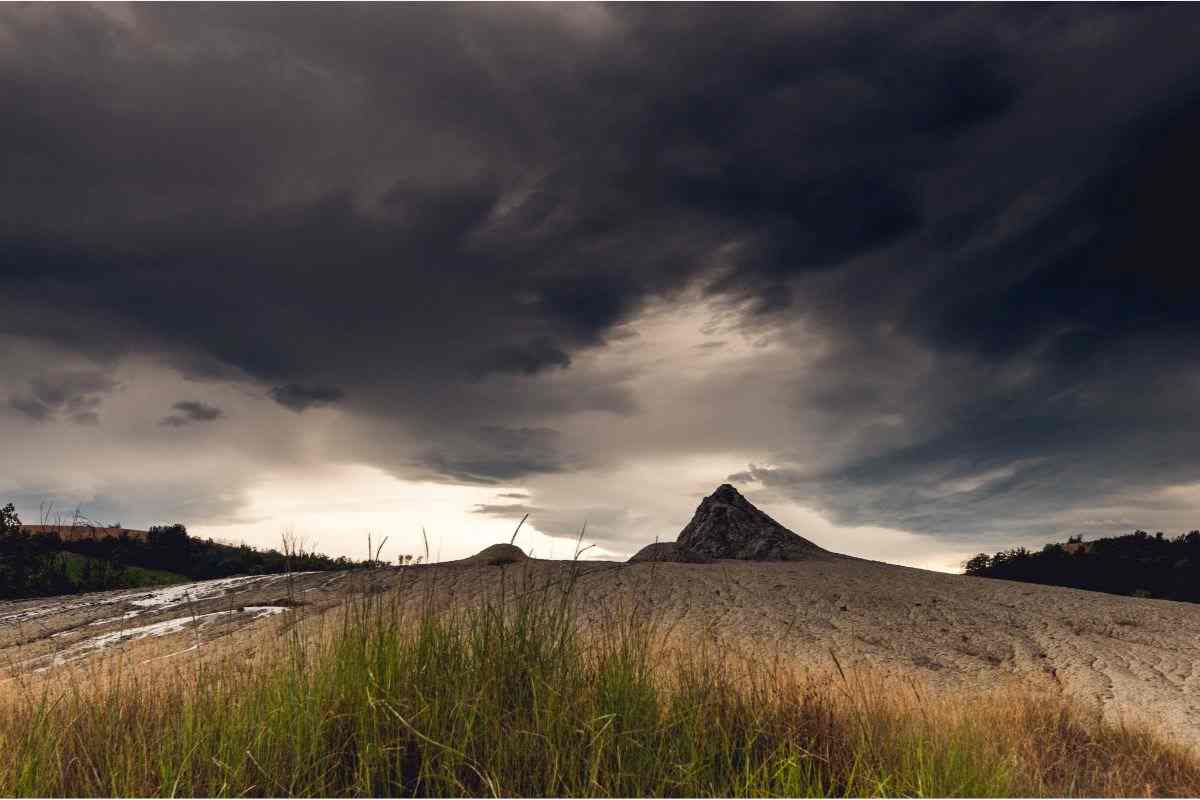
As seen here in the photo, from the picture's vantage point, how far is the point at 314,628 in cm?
557

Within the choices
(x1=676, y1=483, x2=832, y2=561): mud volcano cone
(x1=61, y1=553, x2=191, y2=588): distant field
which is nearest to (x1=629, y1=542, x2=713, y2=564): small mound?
(x1=676, y1=483, x2=832, y2=561): mud volcano cone

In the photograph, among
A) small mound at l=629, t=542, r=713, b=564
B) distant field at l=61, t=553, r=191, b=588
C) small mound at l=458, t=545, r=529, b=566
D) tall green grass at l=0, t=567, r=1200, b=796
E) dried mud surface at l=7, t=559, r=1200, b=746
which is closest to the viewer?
tall green grass at l=0, t=567, r=1200, b=796

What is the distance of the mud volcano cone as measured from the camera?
10140 millimetres

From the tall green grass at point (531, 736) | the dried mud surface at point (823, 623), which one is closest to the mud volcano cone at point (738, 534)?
the dried mud surface at point (823, 623)

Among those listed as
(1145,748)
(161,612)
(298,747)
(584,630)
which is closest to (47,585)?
(161,612)

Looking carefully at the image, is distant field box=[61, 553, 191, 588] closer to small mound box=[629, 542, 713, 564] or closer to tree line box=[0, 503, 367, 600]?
tree line box=[0, 503, 367, 600]

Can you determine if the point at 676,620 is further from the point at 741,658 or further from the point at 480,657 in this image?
the point at 480,657

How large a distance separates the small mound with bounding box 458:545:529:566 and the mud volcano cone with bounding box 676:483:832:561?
2557 millimetres

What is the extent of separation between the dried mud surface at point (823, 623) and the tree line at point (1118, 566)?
340cm

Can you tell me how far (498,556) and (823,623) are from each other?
3510 mm

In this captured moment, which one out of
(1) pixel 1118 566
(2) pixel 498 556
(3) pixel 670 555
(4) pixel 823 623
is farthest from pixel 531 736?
(1) pixel 1118 566

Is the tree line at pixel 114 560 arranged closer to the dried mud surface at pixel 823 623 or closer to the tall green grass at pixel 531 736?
the dried mud surface at pixel 823 623

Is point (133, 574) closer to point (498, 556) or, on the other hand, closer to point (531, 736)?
point (498, 556)

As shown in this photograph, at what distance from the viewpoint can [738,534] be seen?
34.2 ft
